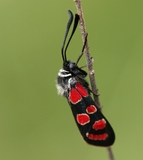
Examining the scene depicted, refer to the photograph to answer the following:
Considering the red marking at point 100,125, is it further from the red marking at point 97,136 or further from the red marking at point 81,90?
the red marking at point 81,90

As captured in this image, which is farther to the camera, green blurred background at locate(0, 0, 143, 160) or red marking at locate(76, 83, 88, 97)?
green blurred background at locate(0, 0, 143, 160)

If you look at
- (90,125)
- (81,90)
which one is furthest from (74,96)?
(90,125)

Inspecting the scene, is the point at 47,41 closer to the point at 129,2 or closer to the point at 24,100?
the point at 24,100

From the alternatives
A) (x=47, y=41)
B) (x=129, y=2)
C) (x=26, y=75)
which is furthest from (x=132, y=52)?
(x=26, y=75)

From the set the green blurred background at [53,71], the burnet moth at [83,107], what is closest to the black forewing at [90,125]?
the burnet moth at [83,107]

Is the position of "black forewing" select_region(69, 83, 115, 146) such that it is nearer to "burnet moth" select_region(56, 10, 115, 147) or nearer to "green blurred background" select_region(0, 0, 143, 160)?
"burnet moth" select_region(56, 10, 115, 147)

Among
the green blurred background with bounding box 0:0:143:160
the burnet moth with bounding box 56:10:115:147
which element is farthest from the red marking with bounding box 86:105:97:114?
the green blurred background with bounding box 0:0:143:160
